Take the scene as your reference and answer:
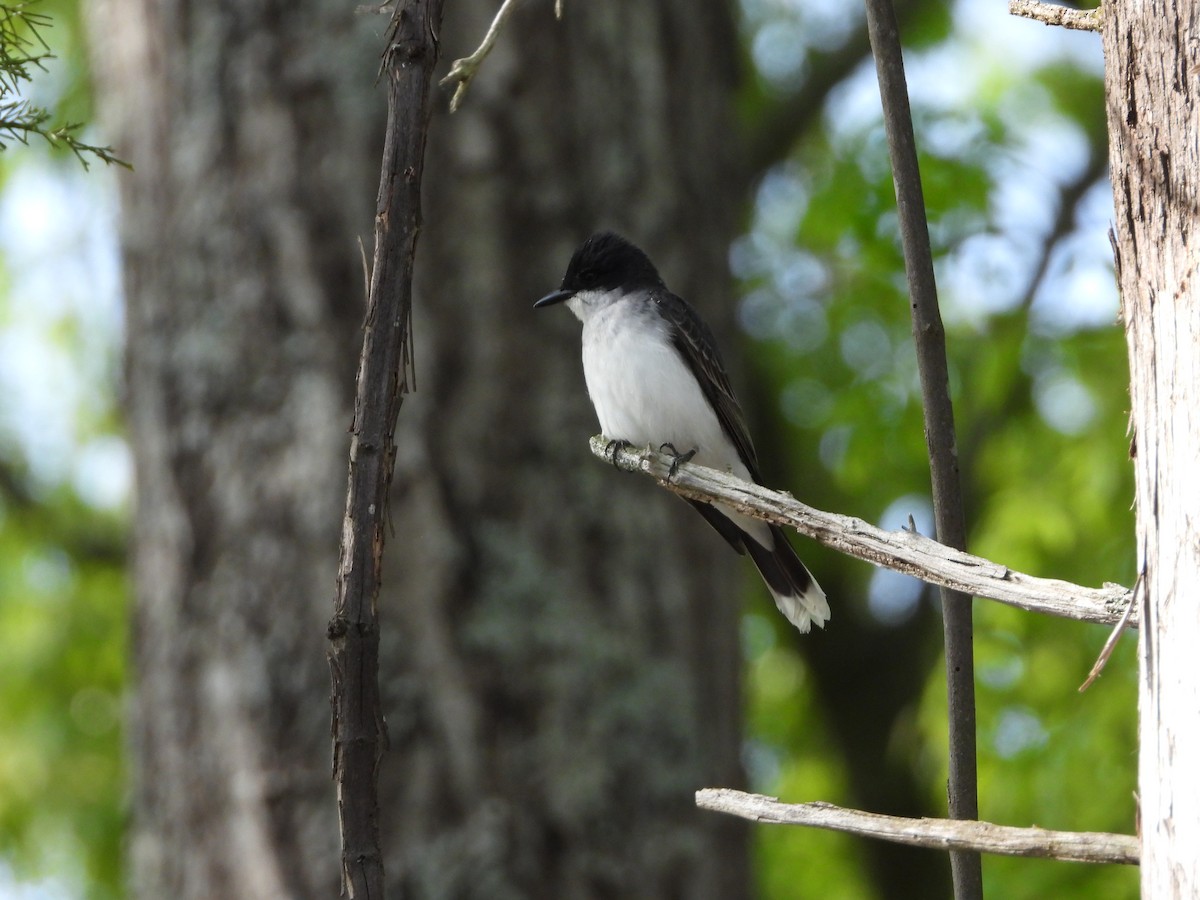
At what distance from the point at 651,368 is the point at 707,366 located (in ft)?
0.82

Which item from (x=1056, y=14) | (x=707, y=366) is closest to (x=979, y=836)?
(x=1056, y=14)

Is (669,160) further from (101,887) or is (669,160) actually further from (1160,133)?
(101,887)

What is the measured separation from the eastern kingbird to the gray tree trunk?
0.42m

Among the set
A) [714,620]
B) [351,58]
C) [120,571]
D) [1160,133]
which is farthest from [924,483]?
[1160,133]

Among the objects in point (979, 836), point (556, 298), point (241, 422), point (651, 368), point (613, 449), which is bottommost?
point (979, 836)

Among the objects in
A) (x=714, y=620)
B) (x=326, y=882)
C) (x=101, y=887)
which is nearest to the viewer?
(x=326, y=882)

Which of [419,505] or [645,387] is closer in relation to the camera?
[645,387]

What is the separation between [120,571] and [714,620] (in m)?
5.46

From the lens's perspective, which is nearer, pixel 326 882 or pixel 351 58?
pixel 326 882

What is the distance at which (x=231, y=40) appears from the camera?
15.2ft

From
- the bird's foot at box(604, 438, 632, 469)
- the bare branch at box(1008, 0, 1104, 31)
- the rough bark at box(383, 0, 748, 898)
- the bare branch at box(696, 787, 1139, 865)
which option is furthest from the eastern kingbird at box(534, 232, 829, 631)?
the bare branch at box(696, 787, 1139, 865)

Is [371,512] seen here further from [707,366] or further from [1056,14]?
[707,366]

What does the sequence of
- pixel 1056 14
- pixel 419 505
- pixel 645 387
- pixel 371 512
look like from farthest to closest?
pixel 419 505, pixel 645 387, pixel 1056 14, pixel 371 512

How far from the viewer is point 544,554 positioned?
175 inches
